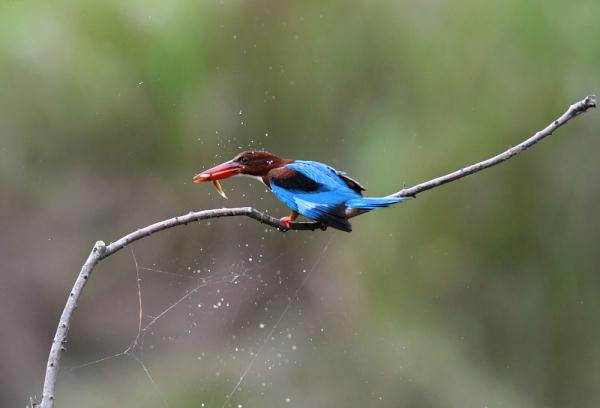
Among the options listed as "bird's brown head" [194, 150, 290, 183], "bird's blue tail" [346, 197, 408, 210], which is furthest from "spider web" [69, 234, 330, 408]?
"bird's blue tail" [346, 197, 408, 210]

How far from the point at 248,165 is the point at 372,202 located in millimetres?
198

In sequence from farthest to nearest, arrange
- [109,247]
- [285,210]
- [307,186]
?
[285,210], [307,186], [109,247]

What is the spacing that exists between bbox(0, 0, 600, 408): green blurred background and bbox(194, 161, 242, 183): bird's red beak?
1329mm

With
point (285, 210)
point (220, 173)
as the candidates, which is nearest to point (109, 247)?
point (220, 173)

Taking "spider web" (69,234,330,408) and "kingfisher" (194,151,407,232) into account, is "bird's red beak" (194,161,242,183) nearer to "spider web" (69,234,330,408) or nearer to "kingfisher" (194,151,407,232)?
"kingfisher" (194,151,407,232)

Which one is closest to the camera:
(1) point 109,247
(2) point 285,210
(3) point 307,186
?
(1) point 109,247

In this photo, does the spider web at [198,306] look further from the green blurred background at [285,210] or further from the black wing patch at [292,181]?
the black wing patch at [292,181]

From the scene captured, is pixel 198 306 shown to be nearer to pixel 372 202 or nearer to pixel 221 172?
pixel 221 172

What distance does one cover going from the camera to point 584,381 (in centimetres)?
245

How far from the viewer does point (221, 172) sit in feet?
3.43

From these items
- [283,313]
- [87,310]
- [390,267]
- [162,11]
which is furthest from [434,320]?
[162,11]

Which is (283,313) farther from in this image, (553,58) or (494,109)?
(553,58)

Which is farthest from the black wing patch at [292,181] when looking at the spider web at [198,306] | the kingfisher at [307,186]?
the spider web at [198,306]

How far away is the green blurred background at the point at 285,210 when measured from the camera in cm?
243
